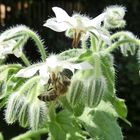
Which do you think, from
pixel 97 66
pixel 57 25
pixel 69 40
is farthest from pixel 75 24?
pixel 69 40

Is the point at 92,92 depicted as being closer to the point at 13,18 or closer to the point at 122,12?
the point at 122,12

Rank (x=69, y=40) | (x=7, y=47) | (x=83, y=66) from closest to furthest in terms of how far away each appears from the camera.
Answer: (x=83, y=66) → (x=7, y=47) → (x=69, y=40)

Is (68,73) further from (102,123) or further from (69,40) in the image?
(69,40)

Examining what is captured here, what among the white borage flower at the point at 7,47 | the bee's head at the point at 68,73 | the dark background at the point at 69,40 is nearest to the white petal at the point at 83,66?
Answer: the bee's head at the point at 68,73

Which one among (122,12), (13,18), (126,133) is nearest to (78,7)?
(13,18)

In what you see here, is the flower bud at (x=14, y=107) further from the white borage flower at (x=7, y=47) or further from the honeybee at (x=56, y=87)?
the white borage flower at (x=7, y=47)

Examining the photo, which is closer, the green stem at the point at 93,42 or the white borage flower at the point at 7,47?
the green stem at the point at 93,42
